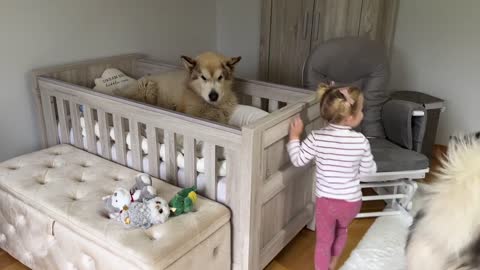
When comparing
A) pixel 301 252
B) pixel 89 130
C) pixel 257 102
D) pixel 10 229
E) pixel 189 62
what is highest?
pixel 189 62

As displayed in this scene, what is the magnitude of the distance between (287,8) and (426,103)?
129 cm

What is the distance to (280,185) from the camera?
1871 mm

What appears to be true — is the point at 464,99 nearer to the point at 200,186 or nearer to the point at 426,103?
the point at 426,103

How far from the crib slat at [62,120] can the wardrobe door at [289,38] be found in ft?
5.94

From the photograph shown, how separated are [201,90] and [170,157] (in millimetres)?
447

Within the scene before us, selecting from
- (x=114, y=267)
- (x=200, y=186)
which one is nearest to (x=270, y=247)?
(x=200, y=186)

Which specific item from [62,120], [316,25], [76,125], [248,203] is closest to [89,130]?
[76,125]

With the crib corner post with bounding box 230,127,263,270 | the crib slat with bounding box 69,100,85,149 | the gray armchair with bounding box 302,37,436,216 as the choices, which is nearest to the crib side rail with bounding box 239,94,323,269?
the crib corner post with bounding box 230,127,263,270

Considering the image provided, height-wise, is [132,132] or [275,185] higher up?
[132,132]

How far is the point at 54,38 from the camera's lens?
95.3 inches

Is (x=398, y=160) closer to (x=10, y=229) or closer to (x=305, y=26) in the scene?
(x=305, y=26)

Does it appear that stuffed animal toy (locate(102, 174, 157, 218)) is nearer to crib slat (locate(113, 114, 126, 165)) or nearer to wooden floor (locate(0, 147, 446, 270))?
crib slat (locate(113, 114, 126, 165))

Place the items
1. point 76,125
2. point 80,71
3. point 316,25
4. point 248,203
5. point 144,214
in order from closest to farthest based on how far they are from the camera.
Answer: point 144,214 < point 248,203 < point 76,125 < point 80,71 < point 316,25

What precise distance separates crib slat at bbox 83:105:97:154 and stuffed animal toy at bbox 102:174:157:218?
0.61m
